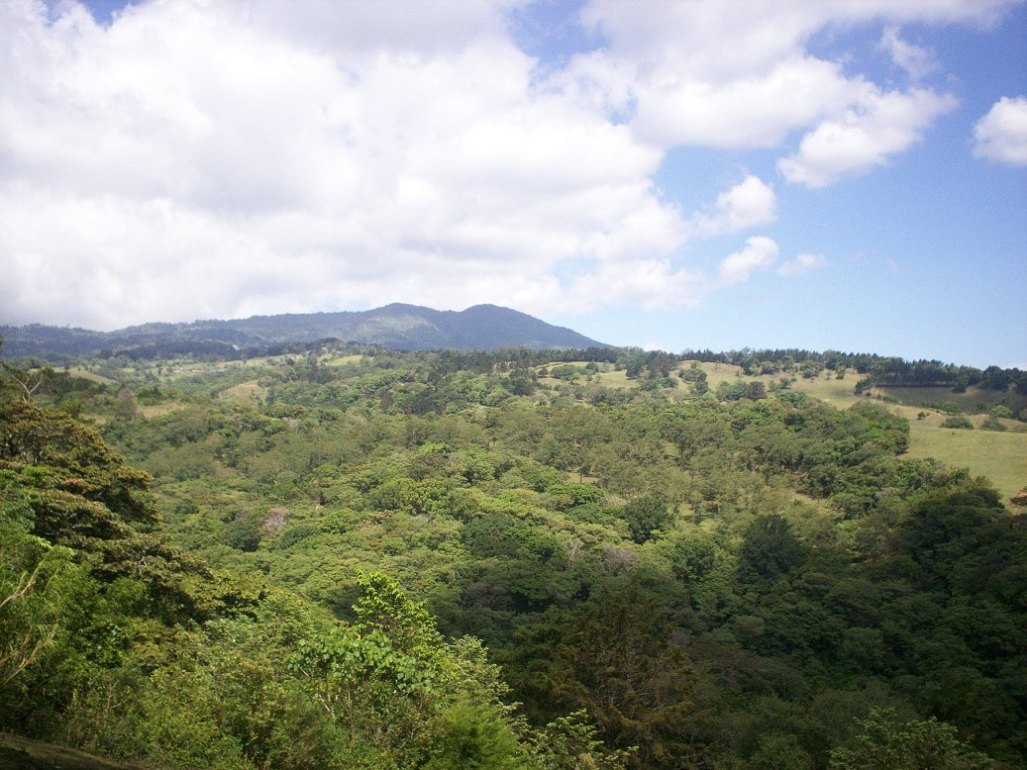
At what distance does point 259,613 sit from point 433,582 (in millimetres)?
27750

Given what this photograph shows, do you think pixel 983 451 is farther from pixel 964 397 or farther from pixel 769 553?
pixel 964 397

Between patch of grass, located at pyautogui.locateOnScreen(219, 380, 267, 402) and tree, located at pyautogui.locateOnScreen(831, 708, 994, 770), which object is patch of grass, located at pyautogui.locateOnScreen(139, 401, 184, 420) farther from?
tree, located at pyautogui.locateOnScreen(831, 708, 994, 770)

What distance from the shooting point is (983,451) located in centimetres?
6900

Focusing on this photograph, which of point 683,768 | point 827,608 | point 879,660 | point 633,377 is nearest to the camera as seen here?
point 683,768

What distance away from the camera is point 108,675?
9289mm

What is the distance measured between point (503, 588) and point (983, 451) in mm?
58948

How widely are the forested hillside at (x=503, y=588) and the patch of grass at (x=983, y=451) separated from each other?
3.09m

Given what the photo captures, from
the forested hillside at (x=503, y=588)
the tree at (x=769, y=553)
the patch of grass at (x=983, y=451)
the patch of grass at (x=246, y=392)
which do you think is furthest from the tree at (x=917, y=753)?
the patch of grass at (x=246, y=392)

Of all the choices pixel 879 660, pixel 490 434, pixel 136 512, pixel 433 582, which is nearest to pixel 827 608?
pixel 879 660

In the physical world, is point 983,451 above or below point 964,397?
below

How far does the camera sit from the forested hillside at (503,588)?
10453 mm

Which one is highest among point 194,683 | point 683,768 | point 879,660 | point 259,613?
point 194,683

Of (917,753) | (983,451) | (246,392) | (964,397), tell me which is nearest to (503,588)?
(917,753)

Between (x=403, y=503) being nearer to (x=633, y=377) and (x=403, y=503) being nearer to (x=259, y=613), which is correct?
(x=259, y=613)
